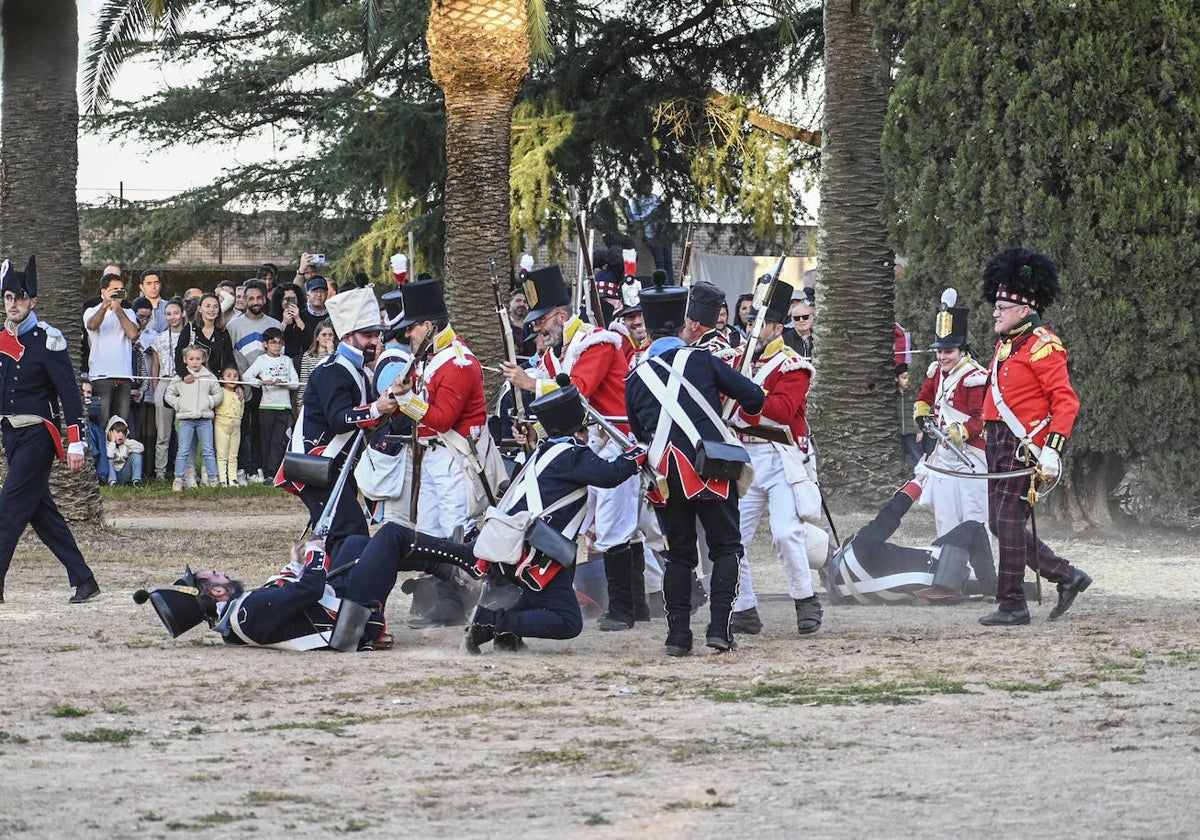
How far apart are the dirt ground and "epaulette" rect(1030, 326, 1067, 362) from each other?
152 centimetres

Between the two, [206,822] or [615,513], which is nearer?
[206,822]

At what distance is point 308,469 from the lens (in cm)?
944

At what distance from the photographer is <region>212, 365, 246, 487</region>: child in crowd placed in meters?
18.6

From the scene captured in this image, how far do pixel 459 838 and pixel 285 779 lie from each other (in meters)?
1.03

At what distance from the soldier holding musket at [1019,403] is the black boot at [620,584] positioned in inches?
80.2

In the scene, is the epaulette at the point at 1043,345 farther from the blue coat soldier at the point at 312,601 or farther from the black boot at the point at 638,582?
the blue coat soldier at the point at 312,601

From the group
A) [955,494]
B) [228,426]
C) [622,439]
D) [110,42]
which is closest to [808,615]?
[622,439]

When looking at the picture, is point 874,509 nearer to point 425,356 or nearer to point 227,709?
point 425,356

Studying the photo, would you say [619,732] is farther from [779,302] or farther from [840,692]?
[779,302]

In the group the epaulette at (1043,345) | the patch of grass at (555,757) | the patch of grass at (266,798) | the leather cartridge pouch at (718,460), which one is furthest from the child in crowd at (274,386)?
the patch of grass at (266,798)

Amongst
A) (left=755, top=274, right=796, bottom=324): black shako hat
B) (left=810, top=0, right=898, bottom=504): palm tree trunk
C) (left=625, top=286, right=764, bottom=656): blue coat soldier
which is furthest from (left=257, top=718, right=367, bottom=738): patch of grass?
(left=810, top=0, right=898, bottom=504): palm tree trunk

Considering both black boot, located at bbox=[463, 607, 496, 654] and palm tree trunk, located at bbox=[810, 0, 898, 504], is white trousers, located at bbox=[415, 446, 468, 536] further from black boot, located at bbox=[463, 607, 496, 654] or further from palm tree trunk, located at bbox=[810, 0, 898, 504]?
palm tree trunk, located at bbox=[810, 0, 898, 504]

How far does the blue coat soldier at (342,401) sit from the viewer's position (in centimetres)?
966

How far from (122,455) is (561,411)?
37.0ft
